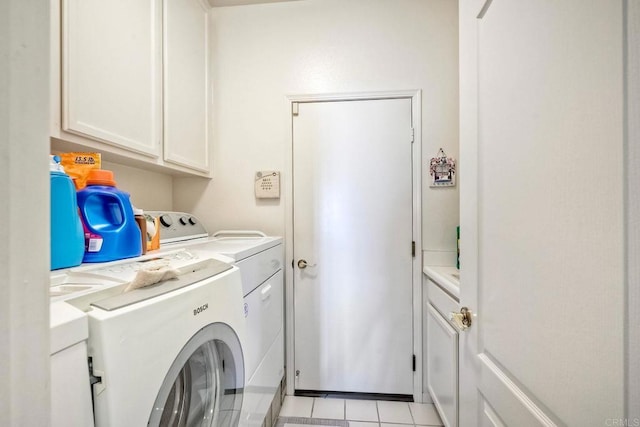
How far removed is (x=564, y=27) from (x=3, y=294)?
36.2 inches

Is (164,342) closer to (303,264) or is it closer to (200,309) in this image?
(200,309)

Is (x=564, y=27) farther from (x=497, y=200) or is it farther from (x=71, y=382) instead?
(x=71, y=382)

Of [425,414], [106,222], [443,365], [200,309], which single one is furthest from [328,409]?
[106,222]

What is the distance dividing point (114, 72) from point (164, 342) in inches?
44.2

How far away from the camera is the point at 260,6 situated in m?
1.70

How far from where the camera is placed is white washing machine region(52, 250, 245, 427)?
44cm

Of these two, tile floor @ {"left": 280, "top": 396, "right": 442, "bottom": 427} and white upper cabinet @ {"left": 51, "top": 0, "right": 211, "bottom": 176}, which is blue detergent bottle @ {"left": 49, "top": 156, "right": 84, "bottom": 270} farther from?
tile floor @ {"left": 280, "top": 396, "right": 442, "bottom": 427}

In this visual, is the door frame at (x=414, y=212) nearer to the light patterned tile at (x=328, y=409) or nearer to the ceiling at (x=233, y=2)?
the light patterned tile at (x=328, y=409)

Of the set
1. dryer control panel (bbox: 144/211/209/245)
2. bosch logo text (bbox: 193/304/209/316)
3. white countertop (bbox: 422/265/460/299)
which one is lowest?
white countertop (bbox: 422/265/460/299)

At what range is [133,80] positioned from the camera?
1.09 meters

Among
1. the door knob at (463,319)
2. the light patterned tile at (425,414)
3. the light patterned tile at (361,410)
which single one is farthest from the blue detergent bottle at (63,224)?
the light patterned tile at (425,414)

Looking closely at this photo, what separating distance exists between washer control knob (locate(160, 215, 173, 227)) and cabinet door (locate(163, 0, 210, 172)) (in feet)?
1.05

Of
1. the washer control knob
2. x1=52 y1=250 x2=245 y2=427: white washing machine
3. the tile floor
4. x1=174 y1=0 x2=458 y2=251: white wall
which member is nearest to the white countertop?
x1=174 y1=0 x2=458 y2=251: white wall

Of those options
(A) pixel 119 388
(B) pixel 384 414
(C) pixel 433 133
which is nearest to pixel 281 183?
(C) pixel 433 133
